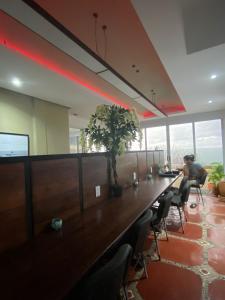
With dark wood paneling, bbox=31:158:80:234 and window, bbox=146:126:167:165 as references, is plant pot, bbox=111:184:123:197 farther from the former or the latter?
window, bbox=146:126:167:165

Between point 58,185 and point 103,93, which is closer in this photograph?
point 58,185

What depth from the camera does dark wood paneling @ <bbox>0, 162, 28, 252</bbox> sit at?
1034 millimetres

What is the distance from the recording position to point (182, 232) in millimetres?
2895

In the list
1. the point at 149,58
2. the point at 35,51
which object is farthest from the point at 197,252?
the point at 35,51

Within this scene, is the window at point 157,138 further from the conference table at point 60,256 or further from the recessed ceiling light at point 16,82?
the conference table at point 60,256

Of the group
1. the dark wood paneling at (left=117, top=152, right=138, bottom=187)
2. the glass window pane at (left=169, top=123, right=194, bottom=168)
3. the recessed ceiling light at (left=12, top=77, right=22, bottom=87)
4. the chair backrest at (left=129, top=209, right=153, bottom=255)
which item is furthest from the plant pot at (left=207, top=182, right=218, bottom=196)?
the recessed ceiling light at (left=12, top=77, right=22, bottom=87)

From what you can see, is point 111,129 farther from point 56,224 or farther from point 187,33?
point 187,33

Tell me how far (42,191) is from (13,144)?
9.66 feet

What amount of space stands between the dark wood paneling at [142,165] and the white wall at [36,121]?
97.1 inches

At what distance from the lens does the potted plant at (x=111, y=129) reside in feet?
6.84

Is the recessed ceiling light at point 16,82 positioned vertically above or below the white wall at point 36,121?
above

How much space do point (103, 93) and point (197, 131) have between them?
15.5ft

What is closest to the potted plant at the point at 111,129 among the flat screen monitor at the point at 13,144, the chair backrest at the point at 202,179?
the flat screen monitor at the point at 13,144

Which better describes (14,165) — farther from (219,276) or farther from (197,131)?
(197,131)
